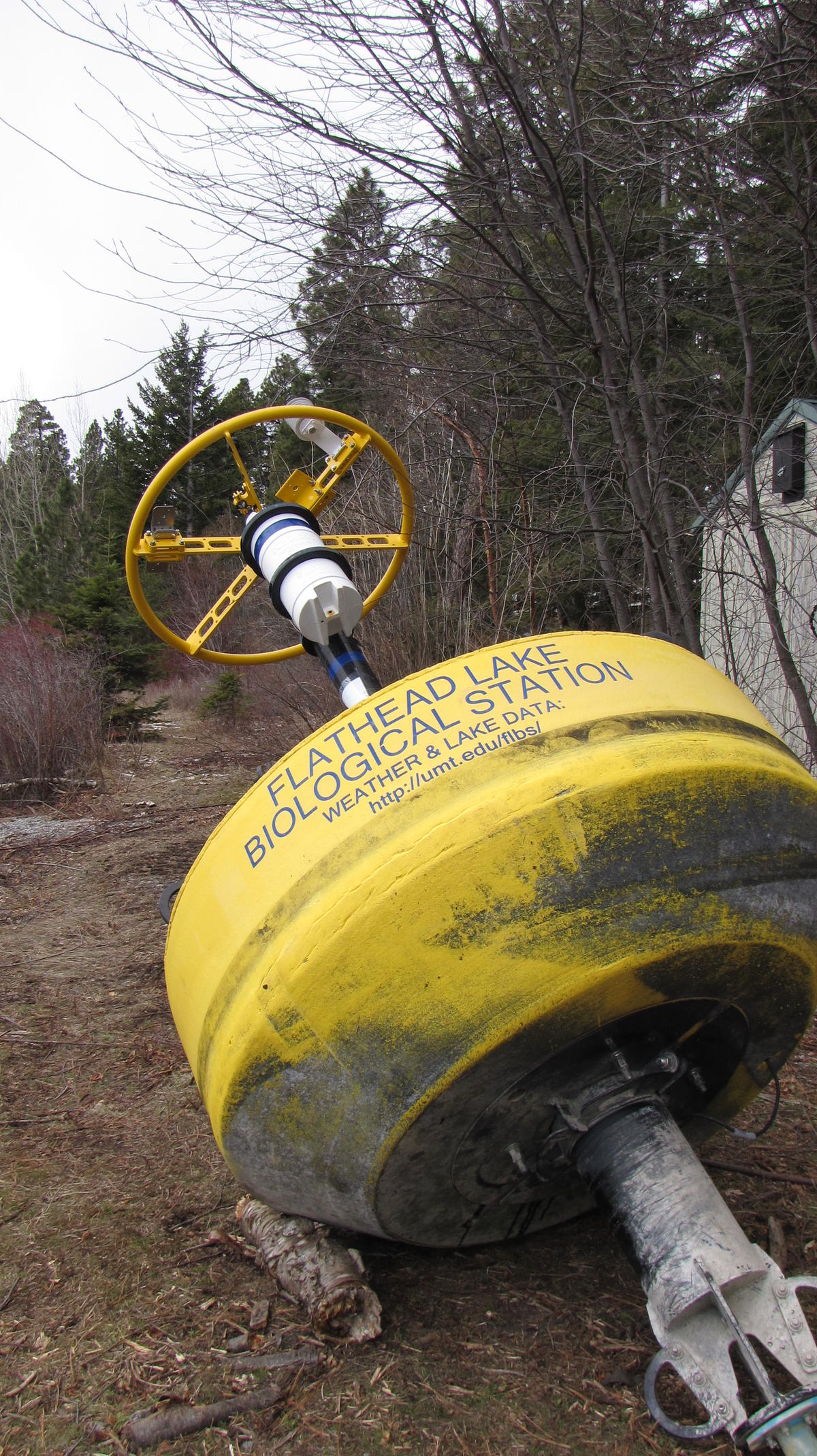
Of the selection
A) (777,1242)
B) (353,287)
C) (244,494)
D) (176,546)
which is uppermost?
(353,287)

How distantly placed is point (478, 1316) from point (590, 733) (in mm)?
1313

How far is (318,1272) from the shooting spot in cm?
203

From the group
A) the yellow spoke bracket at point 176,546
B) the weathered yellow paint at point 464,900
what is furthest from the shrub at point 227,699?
the weathered yellow paint at point 464,900

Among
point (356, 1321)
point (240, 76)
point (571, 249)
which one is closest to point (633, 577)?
point (571, 249)

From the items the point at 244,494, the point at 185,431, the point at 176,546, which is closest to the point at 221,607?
the point at 176,546

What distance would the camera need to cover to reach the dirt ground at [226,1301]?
5.64 feet

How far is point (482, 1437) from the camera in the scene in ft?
5.45

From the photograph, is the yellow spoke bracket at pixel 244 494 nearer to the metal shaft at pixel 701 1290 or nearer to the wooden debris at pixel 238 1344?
the metal shaft at pixel 701 1290

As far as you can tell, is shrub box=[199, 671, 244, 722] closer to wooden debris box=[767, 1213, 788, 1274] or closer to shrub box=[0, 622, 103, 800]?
shrub box=[0, 622, 103, 800]

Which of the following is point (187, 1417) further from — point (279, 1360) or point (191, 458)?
point (191, 458)

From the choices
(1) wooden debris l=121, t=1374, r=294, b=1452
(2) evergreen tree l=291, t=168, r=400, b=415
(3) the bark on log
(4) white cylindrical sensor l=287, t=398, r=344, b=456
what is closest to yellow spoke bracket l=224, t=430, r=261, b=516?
(4) white cylindrical sensor l=287, t=398, r=344, b=456

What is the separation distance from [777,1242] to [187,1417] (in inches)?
52.3

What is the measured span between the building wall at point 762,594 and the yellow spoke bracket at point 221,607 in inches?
97.8

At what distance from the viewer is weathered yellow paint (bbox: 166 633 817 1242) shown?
1.56m
